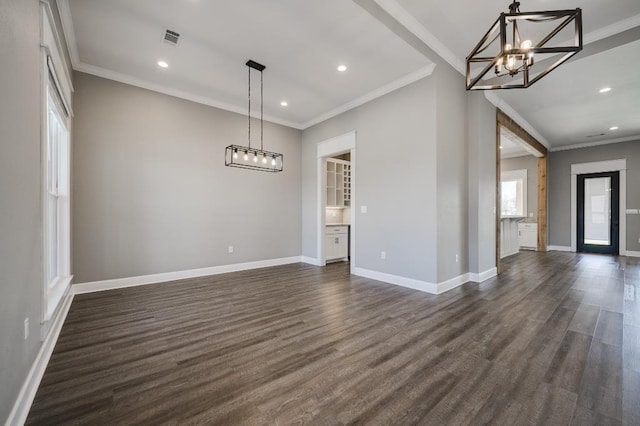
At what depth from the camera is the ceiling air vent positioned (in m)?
2.98

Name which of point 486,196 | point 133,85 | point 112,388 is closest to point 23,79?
point 112,388

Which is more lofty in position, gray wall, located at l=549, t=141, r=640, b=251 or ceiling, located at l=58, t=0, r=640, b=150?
ceiling, located at l=58, t=0, r=640, b=150

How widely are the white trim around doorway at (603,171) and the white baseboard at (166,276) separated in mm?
8437

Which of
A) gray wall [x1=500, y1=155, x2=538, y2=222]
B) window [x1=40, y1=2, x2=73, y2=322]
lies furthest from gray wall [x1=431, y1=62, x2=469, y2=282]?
gray wall [x1=500, y1=155, x2=538, y2=222]

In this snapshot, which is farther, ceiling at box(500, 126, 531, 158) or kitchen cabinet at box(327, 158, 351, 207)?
kitchen cabinet at box(327, 158, 351, 207)

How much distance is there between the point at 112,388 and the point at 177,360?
41 centimetres

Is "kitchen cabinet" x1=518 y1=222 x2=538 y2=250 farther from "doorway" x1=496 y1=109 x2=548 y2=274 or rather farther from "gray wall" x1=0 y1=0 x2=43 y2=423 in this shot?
"gray wall" x1=0 y1=0 x2=43 y2=423

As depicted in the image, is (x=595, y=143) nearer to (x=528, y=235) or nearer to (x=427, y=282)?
(x=528, y=235)

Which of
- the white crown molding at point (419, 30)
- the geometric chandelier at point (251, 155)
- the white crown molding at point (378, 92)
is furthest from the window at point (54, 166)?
the white crown molding at point (378, 92)

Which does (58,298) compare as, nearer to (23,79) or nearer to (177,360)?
(177,360)

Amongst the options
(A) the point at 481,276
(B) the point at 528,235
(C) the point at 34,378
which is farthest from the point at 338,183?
(B) the point at 528,235

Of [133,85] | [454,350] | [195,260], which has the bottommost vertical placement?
[454,350]

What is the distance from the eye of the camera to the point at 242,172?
5152 millimetres

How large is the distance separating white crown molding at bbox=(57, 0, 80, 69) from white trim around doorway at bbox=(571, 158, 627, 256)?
11.3 meters
